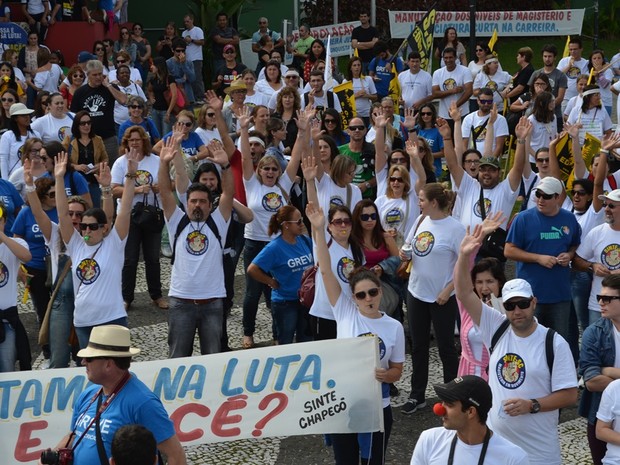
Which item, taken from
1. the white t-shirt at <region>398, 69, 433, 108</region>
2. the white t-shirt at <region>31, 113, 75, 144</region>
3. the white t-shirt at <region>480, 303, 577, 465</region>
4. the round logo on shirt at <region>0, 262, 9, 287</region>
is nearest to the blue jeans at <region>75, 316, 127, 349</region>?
the round logo on shirt at <region>0, 262, 9, 287</region>

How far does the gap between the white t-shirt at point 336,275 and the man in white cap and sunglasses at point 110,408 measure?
9.28 feet

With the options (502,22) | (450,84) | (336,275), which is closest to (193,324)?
(336,275)

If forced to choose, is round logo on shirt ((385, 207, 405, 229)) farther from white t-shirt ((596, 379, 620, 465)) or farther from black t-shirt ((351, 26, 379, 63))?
black t-shirt ((351, 26, 379, 63))

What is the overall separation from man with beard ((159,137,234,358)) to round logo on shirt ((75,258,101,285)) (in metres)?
0.68

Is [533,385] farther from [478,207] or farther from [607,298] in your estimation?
[478,207]

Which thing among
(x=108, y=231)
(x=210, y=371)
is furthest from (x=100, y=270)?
(x=210, y=371)

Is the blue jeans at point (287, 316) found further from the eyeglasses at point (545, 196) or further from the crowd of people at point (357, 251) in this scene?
the eyeglasses at point (545, 196)

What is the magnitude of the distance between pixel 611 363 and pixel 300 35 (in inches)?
634

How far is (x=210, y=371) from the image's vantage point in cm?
736

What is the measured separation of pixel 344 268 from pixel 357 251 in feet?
0.73

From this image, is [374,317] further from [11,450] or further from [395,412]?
[11,450]

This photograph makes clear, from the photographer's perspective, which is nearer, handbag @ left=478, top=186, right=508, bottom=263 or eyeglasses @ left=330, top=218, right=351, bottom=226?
eyeglasses @ left=330, top=218, right=351, bottom=226

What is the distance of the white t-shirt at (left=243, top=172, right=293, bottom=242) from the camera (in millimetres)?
10438

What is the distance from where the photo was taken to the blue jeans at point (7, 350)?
8.02 m
